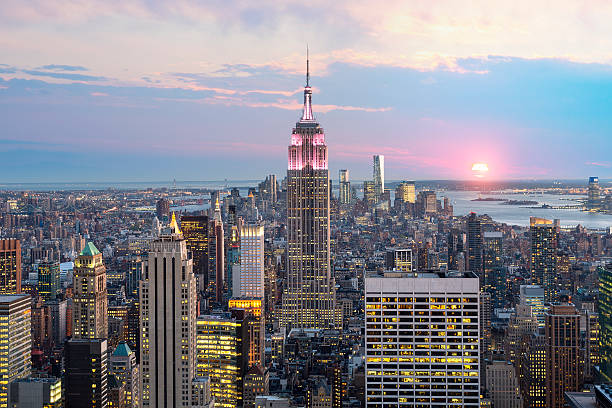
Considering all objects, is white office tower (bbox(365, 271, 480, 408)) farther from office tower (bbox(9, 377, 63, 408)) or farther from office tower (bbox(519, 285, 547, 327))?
office tower (bbox(519, 285, 547, 327))

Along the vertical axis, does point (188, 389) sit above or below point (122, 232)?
below

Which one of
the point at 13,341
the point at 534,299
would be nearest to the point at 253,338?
the point at 13,341

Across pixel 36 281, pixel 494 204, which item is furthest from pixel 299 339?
pixel 36 281

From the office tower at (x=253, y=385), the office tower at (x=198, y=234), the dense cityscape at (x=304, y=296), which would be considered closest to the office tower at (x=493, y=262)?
the dense cityscape at (x=304, y=296)

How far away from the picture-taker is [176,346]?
35469mm

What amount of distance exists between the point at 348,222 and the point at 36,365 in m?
50.5

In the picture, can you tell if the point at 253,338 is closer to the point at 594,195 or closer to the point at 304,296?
the point at 594,195

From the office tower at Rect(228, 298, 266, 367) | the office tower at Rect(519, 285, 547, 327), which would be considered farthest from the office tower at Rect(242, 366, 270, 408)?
the office tower at Rect(519, 285, 547, 327)

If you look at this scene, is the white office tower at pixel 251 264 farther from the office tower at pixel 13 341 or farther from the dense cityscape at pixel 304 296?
the office tower at pixel 13 341

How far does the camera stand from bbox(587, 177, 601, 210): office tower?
153 feet

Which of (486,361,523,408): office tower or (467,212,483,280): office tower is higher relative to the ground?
(467,212,483,280): office tower

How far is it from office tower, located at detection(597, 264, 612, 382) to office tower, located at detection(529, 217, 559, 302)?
16203mm

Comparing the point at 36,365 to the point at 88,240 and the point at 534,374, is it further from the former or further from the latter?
the point at 534,374

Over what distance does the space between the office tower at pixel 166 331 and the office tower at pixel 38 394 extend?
9.94 metres
